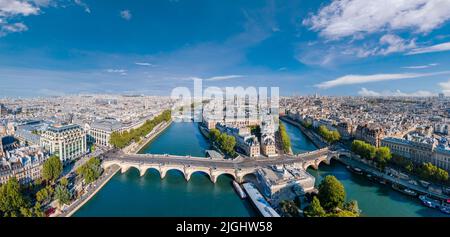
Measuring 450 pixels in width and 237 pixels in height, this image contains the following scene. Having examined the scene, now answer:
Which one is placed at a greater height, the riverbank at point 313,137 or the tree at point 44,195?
the riverbank at point 313,137

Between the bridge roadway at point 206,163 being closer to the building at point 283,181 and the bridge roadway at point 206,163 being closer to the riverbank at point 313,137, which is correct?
the building at point 283,181

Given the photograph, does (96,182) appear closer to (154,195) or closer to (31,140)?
(154,195)

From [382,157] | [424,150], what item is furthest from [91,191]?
[424,150]

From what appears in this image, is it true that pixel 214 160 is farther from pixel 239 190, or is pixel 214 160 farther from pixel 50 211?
pixel 50 211

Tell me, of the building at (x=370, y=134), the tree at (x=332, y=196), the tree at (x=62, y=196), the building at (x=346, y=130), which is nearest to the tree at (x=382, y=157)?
the building at (x=370, y=134)

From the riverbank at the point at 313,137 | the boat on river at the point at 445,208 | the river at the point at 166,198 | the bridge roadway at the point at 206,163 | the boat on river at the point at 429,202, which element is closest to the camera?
the boat on river at the point at 445,208

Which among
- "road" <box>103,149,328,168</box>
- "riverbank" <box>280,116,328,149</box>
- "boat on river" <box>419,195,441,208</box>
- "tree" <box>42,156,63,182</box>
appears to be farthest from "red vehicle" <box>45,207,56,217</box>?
"riverbank" <box>280,116,328,149</box>

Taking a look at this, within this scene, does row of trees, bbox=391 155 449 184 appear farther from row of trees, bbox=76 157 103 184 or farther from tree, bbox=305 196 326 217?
row of trees, bbox=76 157 103 184
